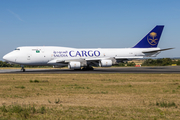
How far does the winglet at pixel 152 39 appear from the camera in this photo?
45.8 metres

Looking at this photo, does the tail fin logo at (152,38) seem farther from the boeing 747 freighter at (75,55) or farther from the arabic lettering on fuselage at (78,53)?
the arabic lettering on fuselage at (78,53)

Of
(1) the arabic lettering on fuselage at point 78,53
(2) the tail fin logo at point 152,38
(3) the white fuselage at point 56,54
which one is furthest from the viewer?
(2) the tail fin logo at point 152,38

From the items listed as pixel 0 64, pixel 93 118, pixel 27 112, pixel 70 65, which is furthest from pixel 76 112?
pixel 0 64

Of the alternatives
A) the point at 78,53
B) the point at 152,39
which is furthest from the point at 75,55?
the point at 152,39

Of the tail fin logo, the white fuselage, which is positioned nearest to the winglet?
the tail fin logo

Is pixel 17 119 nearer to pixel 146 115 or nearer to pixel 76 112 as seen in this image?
pixel 76 112

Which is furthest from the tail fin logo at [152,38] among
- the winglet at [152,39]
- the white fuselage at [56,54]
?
the white fuselage at [56,54]

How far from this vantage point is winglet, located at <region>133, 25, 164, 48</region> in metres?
45.8

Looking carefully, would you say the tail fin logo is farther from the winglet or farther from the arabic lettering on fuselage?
the arabic lettering on fuselage

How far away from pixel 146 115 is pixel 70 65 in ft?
99.3

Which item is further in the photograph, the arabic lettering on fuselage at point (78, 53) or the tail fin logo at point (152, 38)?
the tail fin logo at point (152, 38)

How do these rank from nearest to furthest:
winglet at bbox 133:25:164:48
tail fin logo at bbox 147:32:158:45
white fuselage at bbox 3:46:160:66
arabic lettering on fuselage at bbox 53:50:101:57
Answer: white fuselage at bbox 3:46:160:66 → arabic lettering on fuselage at bbox 53:50:101:57 → winglet at bbox 133:25:164:48 → tail fin logo at bbox 147:32:158:45

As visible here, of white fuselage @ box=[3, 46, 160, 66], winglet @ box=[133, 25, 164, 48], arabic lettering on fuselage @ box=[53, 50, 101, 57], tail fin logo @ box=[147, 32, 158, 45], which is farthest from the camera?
tail fin logo @ box=[147, 32, 158, 45]

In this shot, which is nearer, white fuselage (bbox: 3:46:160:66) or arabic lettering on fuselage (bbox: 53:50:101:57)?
white fuselage (bbox: 3:46:160:66)
